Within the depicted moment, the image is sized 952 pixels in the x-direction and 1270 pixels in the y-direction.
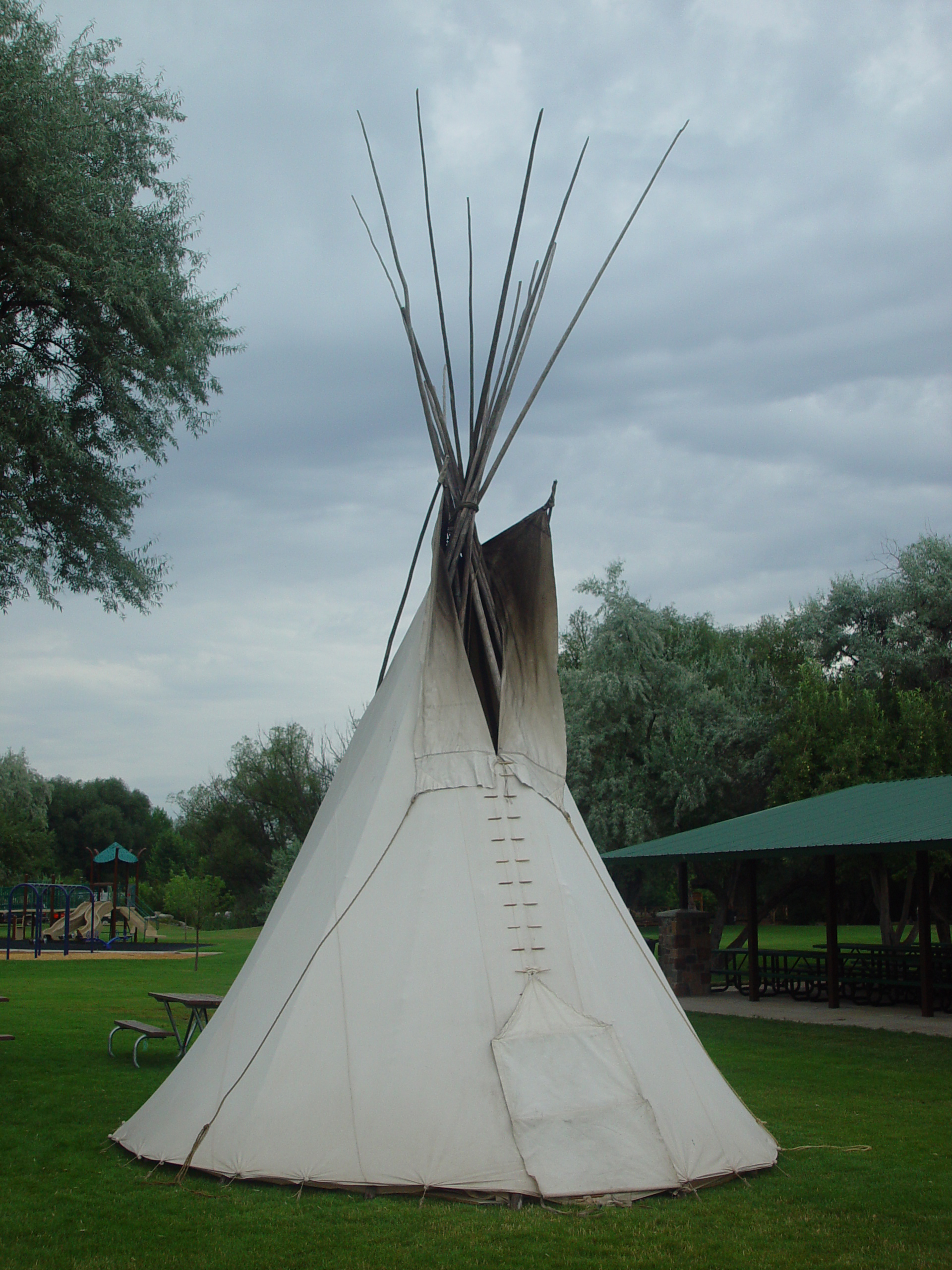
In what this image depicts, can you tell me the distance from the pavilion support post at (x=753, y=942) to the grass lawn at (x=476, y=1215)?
7.82 m

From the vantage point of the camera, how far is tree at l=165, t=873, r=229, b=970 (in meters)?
26.4

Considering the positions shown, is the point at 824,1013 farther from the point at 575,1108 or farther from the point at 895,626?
the point at 895,626

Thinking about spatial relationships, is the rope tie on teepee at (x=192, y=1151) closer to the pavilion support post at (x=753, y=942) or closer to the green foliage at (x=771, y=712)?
the pavilion support post at (x=753, y=942)

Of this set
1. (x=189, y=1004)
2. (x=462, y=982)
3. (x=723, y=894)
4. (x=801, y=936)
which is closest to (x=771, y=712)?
(x=723, y=894)

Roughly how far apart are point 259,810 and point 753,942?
32870mm

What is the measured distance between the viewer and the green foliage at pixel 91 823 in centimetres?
6091

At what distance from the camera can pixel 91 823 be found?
202ft

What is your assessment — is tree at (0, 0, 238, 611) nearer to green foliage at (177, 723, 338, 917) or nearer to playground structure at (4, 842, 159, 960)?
playground structure at (4, 842, 159, 960)

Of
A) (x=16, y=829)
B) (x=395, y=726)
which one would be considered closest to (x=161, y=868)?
(x=16, y=829)

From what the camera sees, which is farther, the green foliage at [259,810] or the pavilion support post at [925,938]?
the green foliage at [259,810]

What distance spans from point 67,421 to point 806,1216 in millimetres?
8957

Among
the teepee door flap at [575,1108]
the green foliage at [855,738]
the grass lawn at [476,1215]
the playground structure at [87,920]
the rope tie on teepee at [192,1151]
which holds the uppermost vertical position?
the green foliage at [855,738]

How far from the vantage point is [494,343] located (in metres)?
6.92

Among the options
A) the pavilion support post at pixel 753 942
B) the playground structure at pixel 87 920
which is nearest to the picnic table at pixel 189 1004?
the pavilion support post at pixel 753 942
